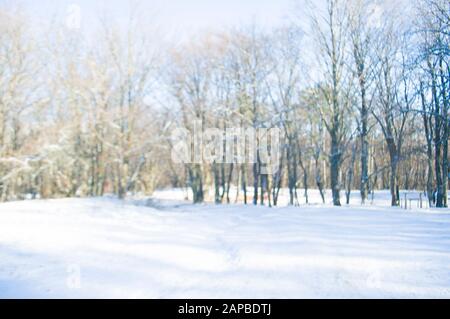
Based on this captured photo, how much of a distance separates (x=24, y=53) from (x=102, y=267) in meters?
19.5

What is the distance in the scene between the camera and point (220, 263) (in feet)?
16.2

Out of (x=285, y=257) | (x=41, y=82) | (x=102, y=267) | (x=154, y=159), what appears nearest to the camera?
(x=102, y=267)

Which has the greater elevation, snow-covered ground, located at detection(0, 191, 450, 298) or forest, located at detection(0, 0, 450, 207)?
forest, located at detection(0, 0, 450, 207)

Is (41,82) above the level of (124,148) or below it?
above

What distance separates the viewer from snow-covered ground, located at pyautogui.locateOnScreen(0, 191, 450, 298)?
3.65 metres

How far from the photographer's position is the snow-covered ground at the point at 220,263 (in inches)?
144

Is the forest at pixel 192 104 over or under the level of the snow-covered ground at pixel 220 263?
over

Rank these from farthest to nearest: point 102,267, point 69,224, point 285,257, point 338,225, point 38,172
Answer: point 38,172 → point 338,225 → point 69,224 → point 285,257 → point 102,267

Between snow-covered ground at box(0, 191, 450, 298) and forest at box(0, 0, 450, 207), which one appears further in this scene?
forest at box(0, 0, 450, 207)

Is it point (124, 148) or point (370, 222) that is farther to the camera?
point (124, 148)

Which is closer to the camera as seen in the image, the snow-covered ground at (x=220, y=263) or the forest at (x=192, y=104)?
the snow-covered ground at (x=220, y=263)

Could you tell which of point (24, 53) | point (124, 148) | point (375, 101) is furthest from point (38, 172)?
point (375, 101)

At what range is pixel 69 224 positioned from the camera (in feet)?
24.9
